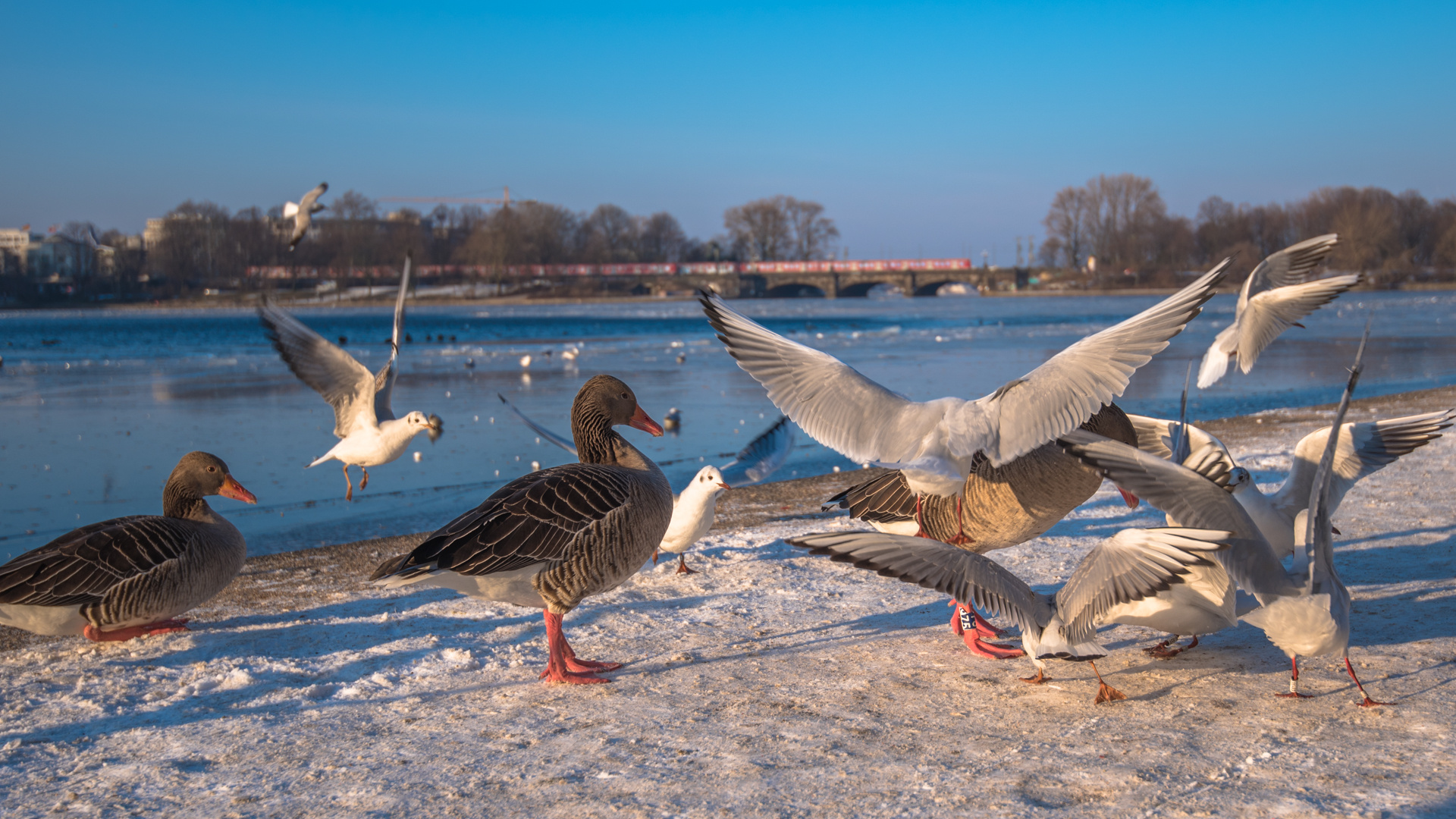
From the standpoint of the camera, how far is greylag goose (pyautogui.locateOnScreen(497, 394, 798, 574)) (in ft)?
19.4

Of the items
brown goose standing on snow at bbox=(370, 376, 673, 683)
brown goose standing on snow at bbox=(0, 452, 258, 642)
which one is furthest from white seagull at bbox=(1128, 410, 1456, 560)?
brown goose standing on snow at bbox=(0, 452, 258, 642)

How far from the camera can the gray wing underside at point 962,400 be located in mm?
3971

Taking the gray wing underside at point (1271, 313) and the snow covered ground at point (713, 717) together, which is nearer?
the snow covered ground at point (713, 717)

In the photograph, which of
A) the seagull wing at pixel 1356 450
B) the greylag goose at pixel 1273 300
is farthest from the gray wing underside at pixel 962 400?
the greylag goose at pixel 1273 300

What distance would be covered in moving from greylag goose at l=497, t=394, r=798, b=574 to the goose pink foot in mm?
2106

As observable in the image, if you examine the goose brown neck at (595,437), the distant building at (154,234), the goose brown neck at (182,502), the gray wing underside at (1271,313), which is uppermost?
the distant building at (154,234)

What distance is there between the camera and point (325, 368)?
8.76 m

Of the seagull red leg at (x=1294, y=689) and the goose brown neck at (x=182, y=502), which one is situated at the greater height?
the goose brown neck at (x=182, y=502)

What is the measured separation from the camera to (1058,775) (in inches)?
127

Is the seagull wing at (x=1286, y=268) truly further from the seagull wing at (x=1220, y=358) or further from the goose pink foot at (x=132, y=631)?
the goose pink foot at (x=132, y=631)

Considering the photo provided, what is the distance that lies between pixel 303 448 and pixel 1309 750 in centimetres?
1138

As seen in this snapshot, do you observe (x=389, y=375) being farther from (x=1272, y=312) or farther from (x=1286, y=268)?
(x=1286, y=268)

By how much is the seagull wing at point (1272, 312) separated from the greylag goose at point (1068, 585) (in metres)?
3.30

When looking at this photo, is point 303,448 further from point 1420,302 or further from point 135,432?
point 1420,302
